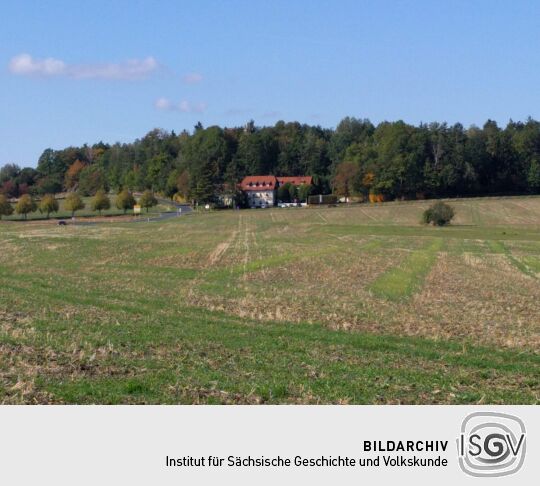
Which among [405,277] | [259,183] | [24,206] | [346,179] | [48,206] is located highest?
[346,179]

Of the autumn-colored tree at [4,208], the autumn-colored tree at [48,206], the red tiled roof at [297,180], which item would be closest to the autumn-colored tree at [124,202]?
the autumn-colored tree at [48,206]

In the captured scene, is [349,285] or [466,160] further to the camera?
[466,160]

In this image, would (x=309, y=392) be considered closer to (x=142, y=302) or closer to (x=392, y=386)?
(x=392, y=386)

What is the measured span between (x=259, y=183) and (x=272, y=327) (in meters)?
162

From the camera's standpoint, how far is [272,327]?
817 inches

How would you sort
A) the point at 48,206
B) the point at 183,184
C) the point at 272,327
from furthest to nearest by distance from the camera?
the point at 183,184
the point at 48,206
the point at 272,327

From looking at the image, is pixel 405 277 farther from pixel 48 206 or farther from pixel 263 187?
pixel 263 187

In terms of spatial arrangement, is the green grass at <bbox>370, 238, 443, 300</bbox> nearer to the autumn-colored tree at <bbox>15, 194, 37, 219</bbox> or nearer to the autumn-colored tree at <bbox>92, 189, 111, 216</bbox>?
the autumn-colored tree at <bbox>15, 194, 37, 219</bbox>

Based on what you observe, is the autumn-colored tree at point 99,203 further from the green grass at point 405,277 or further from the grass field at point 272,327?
the green grass at point 405,277

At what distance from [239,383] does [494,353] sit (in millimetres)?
7170

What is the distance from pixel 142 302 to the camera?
26.2 metres

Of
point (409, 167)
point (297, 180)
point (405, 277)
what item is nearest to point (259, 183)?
point (297, 180)

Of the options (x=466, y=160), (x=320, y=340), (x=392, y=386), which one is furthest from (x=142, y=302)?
(x=466, y=160)

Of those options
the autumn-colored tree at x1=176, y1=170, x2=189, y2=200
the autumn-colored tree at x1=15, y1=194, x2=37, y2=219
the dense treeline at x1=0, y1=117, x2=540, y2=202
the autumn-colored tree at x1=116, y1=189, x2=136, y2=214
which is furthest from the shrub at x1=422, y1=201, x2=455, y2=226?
the autumn-colored tree at x1=176, y1=170, x2=189, y2=200
